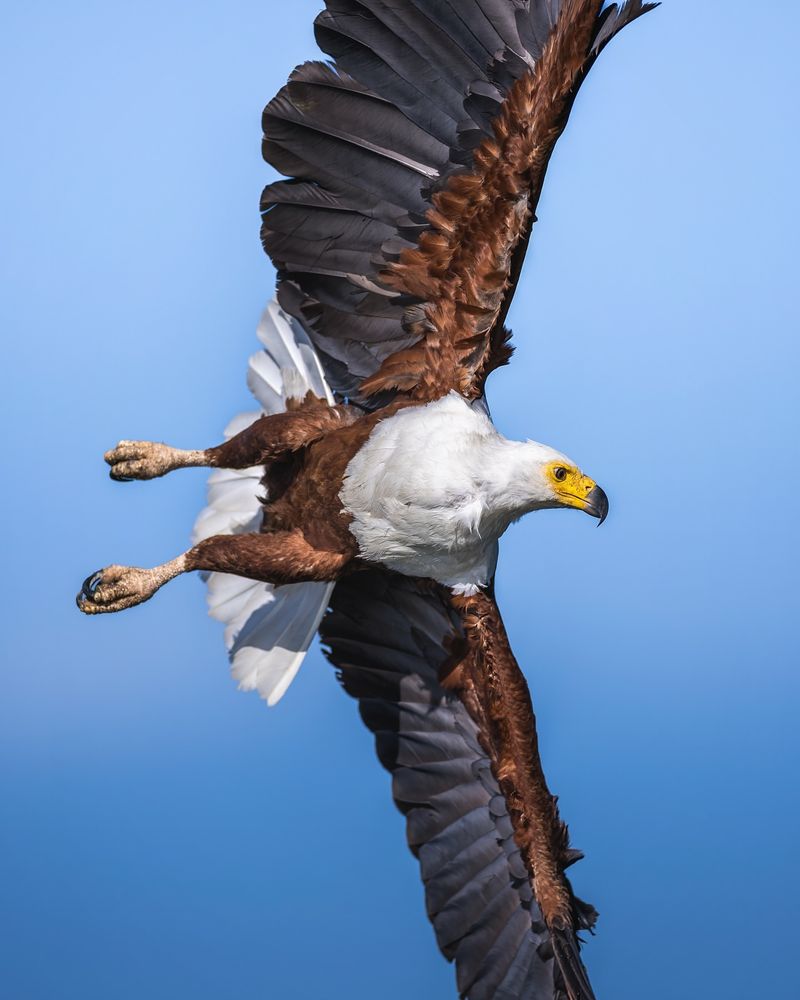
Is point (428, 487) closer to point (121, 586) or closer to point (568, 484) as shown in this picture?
point (568, 484)

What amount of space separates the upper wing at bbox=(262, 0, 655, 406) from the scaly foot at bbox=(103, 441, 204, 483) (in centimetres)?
60

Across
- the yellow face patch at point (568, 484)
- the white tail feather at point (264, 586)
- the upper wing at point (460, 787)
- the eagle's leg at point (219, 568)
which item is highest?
the white tail feather at point (264, 586)

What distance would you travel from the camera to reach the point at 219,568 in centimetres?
508

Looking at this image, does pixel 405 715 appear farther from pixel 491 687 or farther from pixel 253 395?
pixel 253 395

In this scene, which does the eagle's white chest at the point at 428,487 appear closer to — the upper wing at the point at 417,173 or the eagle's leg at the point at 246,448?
the upper wing at the point at 417,173

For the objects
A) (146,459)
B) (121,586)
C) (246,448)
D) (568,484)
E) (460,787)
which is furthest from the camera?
(460,787)

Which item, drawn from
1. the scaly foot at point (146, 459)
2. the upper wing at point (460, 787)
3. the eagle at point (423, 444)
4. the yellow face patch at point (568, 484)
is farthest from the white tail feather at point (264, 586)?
the yellow face patch at point (568, 484)

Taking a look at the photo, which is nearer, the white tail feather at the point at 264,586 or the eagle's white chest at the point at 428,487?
the eagle's white chest at the point at 428,487

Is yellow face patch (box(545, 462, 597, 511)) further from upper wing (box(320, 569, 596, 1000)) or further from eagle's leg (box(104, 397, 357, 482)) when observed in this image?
eagle's leg (box(104, 397, 357, 482))

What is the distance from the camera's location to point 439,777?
5.60 m

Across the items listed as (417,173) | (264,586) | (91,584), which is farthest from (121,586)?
(417,173)

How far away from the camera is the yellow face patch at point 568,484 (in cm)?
489

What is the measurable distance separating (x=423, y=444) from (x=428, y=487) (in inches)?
5.7

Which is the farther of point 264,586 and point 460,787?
point 264,586
